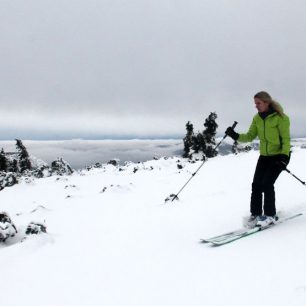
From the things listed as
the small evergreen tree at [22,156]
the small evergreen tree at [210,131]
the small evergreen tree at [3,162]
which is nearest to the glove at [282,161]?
the small evergreen tree at [3,162]

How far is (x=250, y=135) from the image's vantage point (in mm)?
8031

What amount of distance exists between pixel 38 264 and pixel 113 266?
53.4 inches

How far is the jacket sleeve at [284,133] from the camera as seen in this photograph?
715cm

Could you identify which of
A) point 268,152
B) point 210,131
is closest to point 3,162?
point 210,131

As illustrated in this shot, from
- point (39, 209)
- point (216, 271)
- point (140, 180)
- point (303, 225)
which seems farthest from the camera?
point (140, 180)

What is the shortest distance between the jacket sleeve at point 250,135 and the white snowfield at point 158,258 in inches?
72.6

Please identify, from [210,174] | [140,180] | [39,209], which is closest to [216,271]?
[39,209]

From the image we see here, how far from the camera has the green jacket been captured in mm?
7164

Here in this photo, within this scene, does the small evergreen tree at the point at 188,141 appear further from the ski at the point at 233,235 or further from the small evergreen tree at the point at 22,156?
the ski at the point at 233,235

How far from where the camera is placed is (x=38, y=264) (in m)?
6.09

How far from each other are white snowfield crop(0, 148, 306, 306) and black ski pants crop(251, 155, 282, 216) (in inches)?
19.1

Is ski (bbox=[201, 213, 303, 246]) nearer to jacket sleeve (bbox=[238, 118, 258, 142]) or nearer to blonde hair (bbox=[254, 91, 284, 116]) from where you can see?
jacket sleeve (bbox=[238, 118, 258, 142])

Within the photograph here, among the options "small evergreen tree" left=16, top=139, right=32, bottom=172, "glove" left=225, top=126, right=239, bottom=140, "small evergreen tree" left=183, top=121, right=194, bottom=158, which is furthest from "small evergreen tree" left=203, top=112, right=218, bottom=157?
"glove" left=225, top=126, right=239, bottom=140

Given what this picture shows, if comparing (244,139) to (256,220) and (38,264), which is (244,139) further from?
(38,264)
